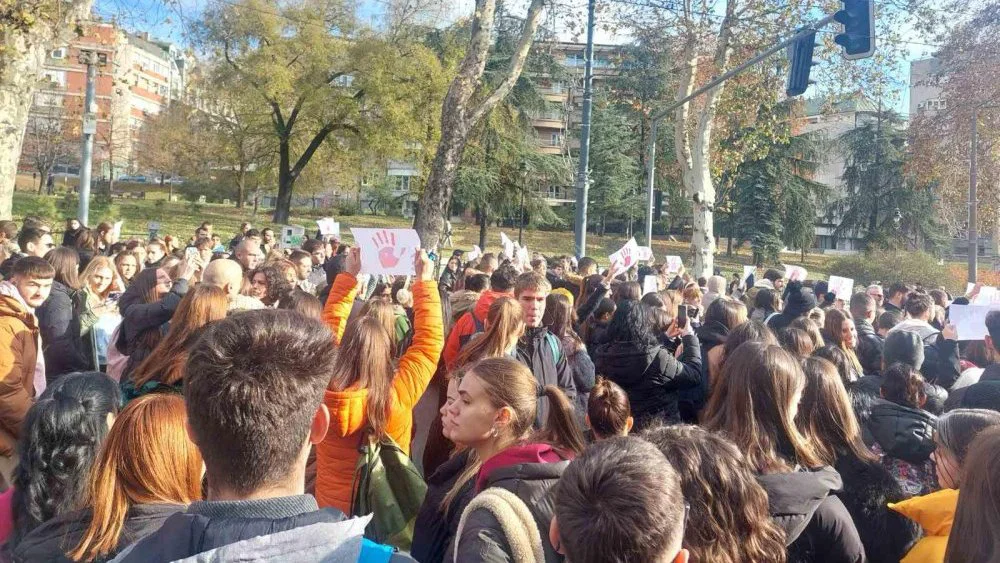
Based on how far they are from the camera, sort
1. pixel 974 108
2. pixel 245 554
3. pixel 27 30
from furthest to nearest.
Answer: pixel 974 108, pixel 27 30, pixel 245 554

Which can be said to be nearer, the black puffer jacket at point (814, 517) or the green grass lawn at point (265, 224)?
the black puffer jacket at point (814, 517)

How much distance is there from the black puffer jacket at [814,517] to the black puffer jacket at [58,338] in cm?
444

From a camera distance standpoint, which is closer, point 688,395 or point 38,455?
point 38,455

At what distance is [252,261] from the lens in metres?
7.86

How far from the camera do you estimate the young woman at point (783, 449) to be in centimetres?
267

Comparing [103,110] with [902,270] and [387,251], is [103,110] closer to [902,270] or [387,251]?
[902,270]

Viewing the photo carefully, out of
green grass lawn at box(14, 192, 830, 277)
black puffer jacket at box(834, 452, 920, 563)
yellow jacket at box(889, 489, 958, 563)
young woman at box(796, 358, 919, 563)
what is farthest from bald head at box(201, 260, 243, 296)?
green grass lawn at box(14, 192, 830, 277)

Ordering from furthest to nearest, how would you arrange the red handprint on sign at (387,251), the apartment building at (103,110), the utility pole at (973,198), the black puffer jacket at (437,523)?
1. the apartment building at (103,110)
2. the utility pole at (973,198)
3. the red handprint on sign at (387,251)
4. the black puffer jacket at (437,523)

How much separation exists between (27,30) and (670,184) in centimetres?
4330

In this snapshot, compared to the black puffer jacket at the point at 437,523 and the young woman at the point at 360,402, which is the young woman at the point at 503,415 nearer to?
the black puffer jacket at the point at 437,523

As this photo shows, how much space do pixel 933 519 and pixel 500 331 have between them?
7.96 ft

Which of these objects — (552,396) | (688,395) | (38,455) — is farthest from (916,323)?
(38,455)

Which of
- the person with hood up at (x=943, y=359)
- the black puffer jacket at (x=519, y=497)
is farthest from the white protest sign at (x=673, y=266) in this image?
the black puffer jacket at (x=519, y=497)

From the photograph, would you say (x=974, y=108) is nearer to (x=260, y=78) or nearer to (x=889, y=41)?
(x=889, y=41)
